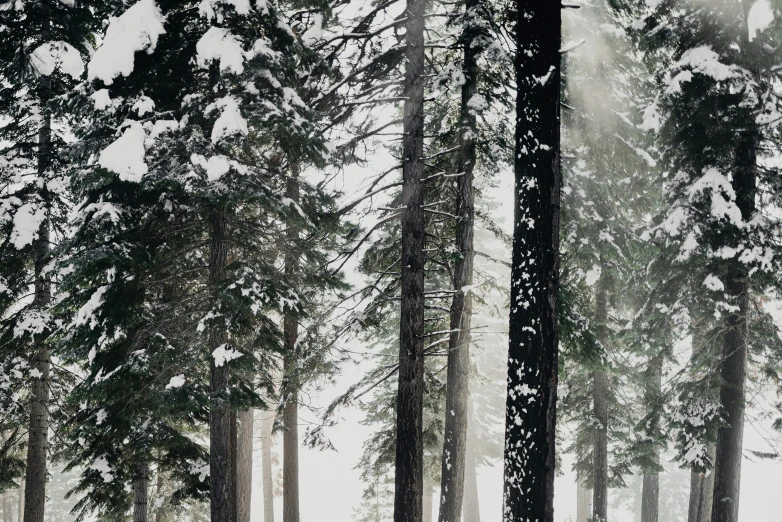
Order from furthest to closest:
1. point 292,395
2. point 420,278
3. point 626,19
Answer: point 626,19 → point 292,395 → point 420,278

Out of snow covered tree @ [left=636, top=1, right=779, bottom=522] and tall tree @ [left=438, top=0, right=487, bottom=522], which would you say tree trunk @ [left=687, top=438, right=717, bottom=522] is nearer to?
snow covered tree @ [left=636, top=1, right=779, bottom=522]

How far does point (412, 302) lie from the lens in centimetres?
946

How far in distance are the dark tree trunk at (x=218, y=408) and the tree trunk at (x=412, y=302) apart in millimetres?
3010

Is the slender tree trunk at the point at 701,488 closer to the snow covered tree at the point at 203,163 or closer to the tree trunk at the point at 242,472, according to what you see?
the snow covered tree at the point at 203,163

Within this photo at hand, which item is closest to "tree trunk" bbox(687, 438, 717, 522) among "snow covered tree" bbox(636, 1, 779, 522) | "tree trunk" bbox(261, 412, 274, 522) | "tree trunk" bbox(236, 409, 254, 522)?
"snow covered tree" bbox(636, 1, 779, 522)

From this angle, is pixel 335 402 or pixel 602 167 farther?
pixel 602 167

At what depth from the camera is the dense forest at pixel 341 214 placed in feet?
27.3

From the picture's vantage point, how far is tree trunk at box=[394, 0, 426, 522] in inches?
357

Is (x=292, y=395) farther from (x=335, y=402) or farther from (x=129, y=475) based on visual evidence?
(x=129, y=475)

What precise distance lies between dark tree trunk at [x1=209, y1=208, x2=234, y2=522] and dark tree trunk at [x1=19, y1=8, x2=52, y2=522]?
4.65m

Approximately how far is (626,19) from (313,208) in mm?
8597

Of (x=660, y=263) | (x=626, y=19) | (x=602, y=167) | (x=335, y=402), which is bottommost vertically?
(x=335, y=402)

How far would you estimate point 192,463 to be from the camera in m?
11.2

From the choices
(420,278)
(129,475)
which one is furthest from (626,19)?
(129,475)
